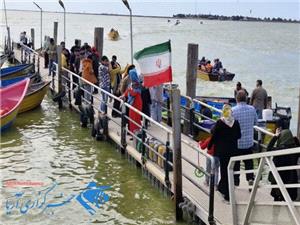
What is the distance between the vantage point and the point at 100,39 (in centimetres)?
2162

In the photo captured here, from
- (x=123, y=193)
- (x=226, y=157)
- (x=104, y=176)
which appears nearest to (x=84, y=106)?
(x=104, y=176)

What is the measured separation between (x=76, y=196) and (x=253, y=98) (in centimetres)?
719

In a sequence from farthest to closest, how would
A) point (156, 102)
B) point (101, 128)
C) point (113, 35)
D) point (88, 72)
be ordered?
point (113, 35)
point (88, 72)
point (101, 128)
point (156, 102)

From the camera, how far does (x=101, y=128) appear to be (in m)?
13.2

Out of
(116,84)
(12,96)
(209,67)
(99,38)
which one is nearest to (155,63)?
(116,84)

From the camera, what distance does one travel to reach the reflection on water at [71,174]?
28.0ft

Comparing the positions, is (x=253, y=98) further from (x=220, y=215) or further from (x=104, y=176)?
(x=220, y=215)

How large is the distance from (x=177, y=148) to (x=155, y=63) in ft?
4.83

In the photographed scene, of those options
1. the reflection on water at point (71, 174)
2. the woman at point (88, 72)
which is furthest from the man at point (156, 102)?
the woman at point (88, 72)

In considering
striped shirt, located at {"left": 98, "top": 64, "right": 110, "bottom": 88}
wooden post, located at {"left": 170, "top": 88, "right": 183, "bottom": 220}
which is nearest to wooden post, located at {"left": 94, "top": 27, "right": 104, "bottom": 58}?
striped shirt, located at {"left": 98, "top": 64, "right": 110, "bottom": 88}

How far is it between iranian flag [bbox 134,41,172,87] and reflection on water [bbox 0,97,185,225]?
88.4 inches

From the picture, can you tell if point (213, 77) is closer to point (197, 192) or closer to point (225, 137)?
point (197, 192)

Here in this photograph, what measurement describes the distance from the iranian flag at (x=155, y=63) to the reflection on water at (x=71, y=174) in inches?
88.4

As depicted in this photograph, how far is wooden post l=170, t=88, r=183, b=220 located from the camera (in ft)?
25.4
